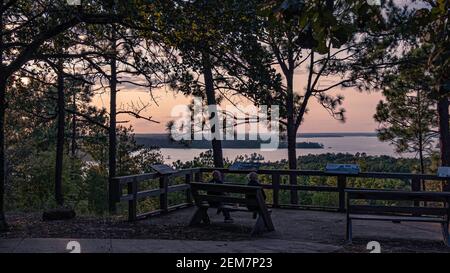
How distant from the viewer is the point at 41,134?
130ft

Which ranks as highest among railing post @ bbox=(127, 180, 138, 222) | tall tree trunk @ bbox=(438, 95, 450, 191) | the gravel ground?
tall tree trunk @ bbox=(438, 95, 450, 191)

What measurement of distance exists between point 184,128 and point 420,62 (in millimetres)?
9263

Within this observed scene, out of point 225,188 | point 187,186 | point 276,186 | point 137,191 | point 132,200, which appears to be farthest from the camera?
point 187,186

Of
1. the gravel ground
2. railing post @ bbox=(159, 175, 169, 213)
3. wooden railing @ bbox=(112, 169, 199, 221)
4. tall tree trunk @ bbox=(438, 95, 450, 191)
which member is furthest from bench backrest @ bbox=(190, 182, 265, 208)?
tall tree trunk @ bbox=(438, 95, 450, 191)

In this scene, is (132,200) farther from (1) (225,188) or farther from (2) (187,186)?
(2) (187,186)

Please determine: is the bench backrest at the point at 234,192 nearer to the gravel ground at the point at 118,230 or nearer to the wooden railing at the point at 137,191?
the gravel ground at the point at 118,230

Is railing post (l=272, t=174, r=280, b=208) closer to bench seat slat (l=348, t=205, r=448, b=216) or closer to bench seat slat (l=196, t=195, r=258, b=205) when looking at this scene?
bench seat slat (l=196, t=195, r=258, b=205)

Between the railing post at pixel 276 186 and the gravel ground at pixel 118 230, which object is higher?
the railing post at pixel 276 186

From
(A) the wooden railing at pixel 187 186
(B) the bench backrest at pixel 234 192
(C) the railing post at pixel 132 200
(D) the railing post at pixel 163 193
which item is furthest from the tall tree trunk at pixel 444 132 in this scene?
(C) the railing post at pixel 132 200

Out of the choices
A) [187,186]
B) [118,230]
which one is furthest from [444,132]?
[118,230]

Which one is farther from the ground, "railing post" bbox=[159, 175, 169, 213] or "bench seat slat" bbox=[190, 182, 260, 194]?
"bench seat slat" bbox=[190, 182, 260, 194]

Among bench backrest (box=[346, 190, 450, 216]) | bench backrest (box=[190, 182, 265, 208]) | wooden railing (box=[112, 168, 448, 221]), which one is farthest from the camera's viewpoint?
wooden railing (box=[112, 168, 448, 221])
